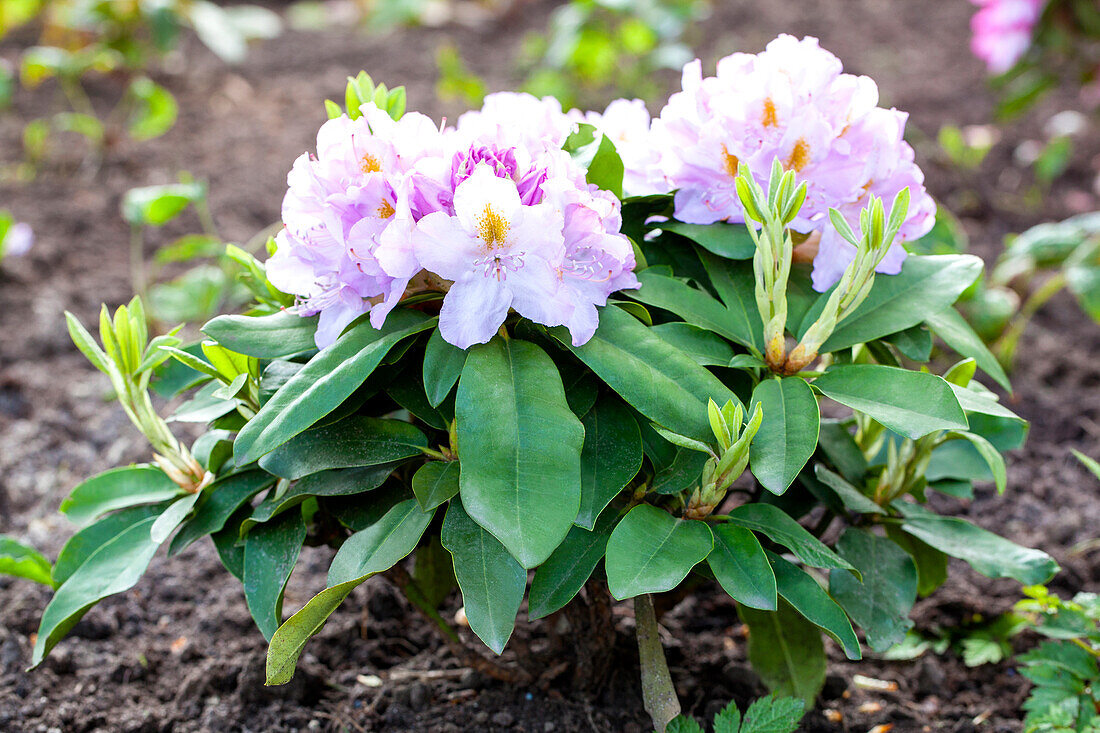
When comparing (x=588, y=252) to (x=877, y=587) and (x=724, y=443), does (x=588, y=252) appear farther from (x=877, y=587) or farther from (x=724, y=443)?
(x=877, y=587)

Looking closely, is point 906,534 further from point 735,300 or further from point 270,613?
point 270,613

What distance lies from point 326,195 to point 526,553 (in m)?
0.45

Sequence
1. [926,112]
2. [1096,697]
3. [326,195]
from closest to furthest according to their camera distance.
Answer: [326,195] < [1096,697] < [926,112]

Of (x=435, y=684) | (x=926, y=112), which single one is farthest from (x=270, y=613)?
(x=926, y=112)

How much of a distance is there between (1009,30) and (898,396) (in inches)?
113

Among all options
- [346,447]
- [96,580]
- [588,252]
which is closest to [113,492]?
[96,580]

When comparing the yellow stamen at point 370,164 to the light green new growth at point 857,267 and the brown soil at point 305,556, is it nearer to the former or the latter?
the light green new growth at point 857,267

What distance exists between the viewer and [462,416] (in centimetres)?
96

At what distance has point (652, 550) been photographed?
0.98 meters

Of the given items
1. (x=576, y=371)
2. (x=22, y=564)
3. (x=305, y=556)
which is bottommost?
(x=305, y=556)

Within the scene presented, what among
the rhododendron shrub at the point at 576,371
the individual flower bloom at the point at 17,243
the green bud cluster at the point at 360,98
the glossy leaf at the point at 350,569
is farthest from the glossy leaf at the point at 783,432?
the individual flower bloom at the point at 17,243

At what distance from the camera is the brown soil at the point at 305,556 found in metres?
1.42

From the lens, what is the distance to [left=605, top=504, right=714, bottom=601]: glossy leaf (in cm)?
92

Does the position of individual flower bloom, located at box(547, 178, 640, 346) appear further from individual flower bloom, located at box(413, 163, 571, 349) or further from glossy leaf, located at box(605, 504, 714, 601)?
glossy leaf, located at box(605, 504, 714, 601)
